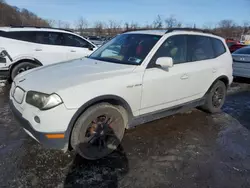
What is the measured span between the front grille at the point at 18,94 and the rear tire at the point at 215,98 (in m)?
3.54

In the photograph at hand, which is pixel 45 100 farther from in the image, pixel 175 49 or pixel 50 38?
pixel 50 38

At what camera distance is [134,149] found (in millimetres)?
3275

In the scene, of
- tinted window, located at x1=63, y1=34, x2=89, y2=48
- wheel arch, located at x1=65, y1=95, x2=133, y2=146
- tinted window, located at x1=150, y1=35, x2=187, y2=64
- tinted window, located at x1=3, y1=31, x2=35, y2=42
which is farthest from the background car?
tinted window, located at x1=3, y1=31, x2=35, y2=42

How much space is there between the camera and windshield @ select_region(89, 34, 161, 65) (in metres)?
3.44

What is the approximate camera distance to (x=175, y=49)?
373 centimetres

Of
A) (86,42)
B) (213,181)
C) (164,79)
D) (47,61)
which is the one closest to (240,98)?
(164,79)

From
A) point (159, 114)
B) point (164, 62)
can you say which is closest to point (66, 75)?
point (164, 62)

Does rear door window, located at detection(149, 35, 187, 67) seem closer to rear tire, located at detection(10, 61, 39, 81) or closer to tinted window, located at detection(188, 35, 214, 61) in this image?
tinted window, located at detection(188, 35, 214, 61)

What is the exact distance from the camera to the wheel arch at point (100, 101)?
2.59 metres

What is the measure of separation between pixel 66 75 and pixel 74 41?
558cm

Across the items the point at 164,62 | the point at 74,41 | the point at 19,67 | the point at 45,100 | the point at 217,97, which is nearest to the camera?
the point at 45,100

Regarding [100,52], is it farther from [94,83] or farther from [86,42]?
[86,42]

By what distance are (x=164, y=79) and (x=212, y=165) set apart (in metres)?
1.44

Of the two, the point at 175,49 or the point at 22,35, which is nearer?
the point at 175,49
